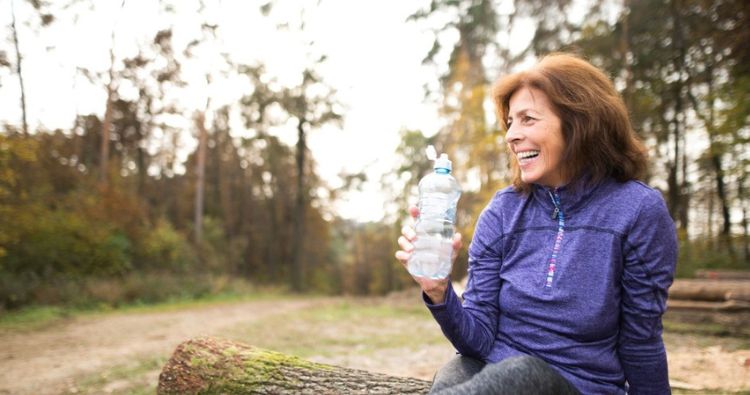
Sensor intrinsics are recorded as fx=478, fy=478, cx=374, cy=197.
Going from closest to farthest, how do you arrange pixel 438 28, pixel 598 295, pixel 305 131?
pixel 598 295
pixel 438 28
pixel 305 131

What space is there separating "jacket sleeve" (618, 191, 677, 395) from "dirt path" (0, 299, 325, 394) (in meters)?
5.58

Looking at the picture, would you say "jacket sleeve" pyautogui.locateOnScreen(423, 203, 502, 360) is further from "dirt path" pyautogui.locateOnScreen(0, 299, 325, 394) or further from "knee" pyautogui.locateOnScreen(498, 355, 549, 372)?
"dirt path" pyautogui.locateOnScreen(0, 299, 325, 394)

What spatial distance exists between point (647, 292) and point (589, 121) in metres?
0.67

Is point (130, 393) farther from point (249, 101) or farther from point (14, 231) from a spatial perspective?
point (249, 101)

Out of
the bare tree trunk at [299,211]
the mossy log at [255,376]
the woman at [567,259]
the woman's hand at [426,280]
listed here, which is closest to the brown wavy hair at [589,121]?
the woman at [567,259]

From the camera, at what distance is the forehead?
193 centimetres

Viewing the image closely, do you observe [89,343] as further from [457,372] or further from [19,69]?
[19,69]

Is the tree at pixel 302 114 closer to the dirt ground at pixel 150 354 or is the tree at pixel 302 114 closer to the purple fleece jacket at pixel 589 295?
the dirt ground at pixel 150 354

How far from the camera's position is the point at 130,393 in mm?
4941

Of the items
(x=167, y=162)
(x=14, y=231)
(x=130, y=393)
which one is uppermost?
(x=167, y=162)

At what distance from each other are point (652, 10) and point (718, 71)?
2.76 m

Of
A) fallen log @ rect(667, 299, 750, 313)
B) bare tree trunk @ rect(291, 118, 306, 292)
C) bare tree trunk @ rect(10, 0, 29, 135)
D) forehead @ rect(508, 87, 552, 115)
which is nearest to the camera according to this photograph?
forehead @ rect(508, 87, 552, 115)

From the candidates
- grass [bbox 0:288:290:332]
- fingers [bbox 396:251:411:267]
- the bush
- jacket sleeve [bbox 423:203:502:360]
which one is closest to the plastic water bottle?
fingers [bbox 396:251:411:267]

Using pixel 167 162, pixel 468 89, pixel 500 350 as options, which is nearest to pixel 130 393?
pixel 500 350
